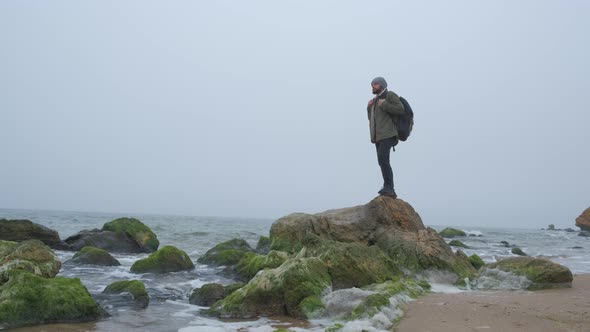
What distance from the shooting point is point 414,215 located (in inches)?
378

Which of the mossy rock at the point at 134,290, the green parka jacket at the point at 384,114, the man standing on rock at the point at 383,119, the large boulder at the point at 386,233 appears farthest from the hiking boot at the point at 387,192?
the mossy rock at the point at 134,290

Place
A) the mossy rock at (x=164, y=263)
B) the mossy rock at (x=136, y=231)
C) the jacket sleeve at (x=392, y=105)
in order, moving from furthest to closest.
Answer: the mossy rock at (x=136, y=231)
the mossy rock at (x=164, y=263)
the jacket sleeve at (x=392, y=105)

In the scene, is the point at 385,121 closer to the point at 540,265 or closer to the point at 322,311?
the point at 540,265

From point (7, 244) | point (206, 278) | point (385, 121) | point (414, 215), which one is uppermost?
point (385, 121)

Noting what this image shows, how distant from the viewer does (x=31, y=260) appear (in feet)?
26.3

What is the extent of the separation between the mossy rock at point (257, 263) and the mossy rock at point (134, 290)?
248cm

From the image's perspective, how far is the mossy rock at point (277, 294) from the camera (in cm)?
602

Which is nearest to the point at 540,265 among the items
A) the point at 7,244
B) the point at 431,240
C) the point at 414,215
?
the point at 431,240

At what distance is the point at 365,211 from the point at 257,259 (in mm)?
2483

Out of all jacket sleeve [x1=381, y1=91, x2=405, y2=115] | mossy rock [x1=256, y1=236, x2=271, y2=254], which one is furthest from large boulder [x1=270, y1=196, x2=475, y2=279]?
mossy rock [x1=256, y1=236, x2=271, y2=254]

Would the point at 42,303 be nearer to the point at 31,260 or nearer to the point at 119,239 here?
the point at 31,260

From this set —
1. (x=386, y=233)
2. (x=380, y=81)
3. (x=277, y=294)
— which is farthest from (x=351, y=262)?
(x=380, y=81)

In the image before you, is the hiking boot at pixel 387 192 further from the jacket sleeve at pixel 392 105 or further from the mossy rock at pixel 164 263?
the mossy rock at pixel 164 263

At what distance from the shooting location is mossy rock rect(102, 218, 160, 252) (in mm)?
15883
